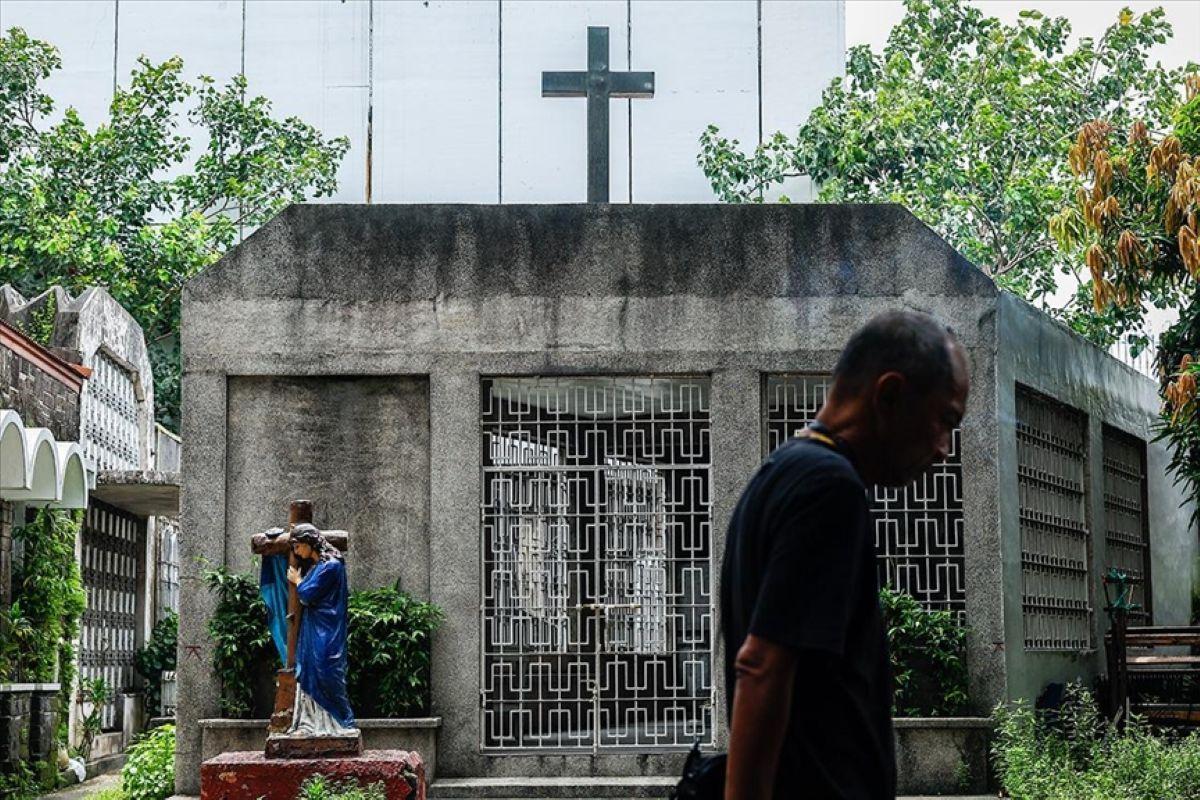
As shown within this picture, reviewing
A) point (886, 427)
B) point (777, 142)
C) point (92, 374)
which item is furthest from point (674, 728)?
point (777, 142)

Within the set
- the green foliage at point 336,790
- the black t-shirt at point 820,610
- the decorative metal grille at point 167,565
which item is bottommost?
the green foliage at point 336,790

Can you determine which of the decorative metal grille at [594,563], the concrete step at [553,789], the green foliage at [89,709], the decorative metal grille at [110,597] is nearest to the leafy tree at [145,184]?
the decorative metal grille at [110,597]

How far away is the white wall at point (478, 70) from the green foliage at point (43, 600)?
1411 cm

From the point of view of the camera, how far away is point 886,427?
11.6ft

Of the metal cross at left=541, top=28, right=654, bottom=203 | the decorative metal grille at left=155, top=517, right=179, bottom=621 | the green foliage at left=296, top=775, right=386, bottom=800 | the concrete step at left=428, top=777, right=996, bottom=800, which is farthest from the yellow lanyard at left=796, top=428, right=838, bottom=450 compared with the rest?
the decorative metal grille at left=155, top=517, right=179, bottom=621

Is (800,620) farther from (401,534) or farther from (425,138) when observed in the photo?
(425,138)

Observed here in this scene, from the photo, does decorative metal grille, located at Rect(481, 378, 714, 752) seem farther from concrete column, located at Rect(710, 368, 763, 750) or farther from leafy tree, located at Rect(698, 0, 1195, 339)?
leafy tree, located at Rect(698, 0, 1195, 339)

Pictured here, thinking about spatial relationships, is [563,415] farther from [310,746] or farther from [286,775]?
[286,775]

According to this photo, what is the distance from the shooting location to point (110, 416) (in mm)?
18156

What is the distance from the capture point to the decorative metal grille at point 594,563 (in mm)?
12789

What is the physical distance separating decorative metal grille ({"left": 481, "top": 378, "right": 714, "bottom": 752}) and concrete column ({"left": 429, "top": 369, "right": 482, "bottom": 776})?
127mm

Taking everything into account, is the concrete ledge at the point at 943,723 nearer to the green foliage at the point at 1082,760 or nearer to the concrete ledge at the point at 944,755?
the concrete ledge at the point at 944,755

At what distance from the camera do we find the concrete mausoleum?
1278cm

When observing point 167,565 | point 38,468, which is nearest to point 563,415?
point 38,468
